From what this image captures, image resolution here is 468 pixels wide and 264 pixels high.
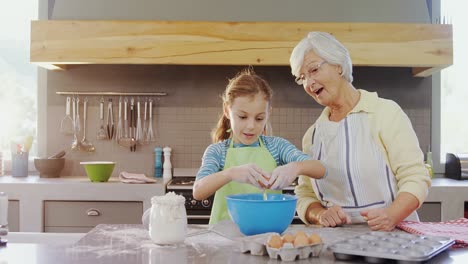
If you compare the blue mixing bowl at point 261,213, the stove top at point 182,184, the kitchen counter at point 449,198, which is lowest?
the kitchen counter at point 449,198

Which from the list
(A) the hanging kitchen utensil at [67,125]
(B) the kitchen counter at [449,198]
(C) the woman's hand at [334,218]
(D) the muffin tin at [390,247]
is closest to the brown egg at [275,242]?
(D) the muffin tin at [390,247]

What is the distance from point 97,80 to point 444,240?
2940 millimetres

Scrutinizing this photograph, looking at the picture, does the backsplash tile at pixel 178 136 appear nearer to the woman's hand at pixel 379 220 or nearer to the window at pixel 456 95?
the window at pixel 456 95

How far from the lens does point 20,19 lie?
13.5ft

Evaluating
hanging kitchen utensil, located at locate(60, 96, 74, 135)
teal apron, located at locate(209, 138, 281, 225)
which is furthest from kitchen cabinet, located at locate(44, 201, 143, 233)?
teal apron, located at locate(209, 138, 281, 225)

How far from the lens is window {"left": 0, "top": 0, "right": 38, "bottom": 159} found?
405 cm

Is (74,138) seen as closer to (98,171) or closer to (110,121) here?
(110,121)

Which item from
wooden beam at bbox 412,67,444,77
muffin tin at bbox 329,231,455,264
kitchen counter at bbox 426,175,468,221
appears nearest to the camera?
muffin tin at bbox 329,231,455,264

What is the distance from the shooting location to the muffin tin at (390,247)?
4.09ft

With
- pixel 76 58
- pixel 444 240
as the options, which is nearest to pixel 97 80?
pixel 76 58

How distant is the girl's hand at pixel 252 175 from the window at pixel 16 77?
2.70m

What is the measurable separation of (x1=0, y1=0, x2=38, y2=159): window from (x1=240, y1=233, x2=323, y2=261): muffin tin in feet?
9.72

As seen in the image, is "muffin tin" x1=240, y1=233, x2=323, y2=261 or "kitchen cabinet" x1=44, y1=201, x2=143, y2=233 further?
"kitchen cabinet" x1=44, y1=201, x2=143, y2=233

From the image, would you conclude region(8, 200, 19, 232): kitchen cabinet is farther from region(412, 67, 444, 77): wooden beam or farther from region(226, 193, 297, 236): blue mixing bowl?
region(412, 67, 444, 77): wooden beam
